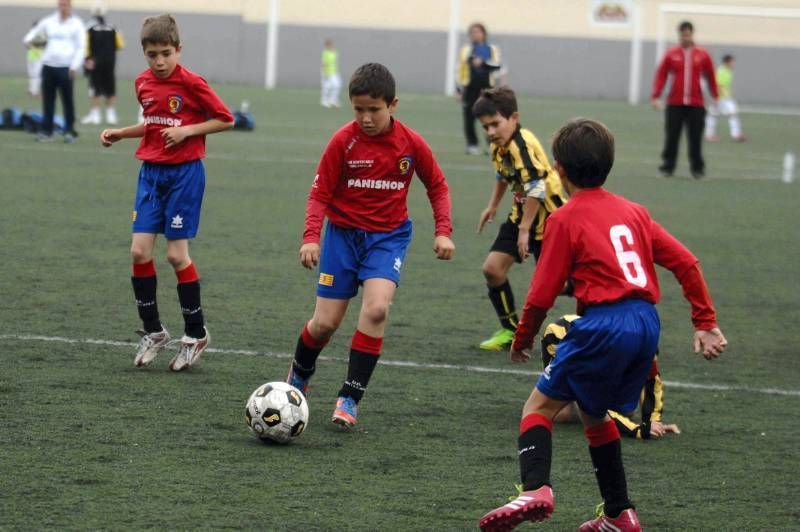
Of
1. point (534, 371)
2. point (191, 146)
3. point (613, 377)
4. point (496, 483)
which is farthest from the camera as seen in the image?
point (534, 371)

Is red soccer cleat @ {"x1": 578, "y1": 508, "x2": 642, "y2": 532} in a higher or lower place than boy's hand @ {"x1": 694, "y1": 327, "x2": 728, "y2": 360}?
lower

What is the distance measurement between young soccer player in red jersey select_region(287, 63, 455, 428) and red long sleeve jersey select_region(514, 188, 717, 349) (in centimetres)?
159

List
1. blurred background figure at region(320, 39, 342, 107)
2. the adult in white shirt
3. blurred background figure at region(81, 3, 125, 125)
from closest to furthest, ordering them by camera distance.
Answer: the adult in white shirt, blurred background figure at region(81, 3, 125, 125), blurred background figure at region(320, 39, 342, 107)

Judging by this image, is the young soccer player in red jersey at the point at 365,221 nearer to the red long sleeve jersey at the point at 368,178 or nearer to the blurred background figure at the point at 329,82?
the red long sleeve jersey at the point at 368,178

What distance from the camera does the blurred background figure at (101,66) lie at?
24.5 metres

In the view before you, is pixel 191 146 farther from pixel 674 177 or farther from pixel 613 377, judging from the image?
pixel 674 177

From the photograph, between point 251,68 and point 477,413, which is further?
point 251,68

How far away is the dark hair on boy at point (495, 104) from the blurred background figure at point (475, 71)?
14.0m

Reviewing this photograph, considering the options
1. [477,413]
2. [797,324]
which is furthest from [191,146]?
[797,324]

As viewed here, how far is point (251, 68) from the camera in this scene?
4816 centimetres

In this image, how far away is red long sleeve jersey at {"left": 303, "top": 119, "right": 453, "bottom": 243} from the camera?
627 cm

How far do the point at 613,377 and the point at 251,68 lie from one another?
44.4 meters

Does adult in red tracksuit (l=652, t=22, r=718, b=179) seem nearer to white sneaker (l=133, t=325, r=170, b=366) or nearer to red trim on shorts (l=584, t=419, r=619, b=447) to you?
white sneaker (l=133, t=325, r=170, b=366)

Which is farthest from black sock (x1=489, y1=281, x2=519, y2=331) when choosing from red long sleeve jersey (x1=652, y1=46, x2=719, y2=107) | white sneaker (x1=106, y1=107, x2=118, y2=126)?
white sneaker (x1=106, y1=107, x2=118, y2=126)
